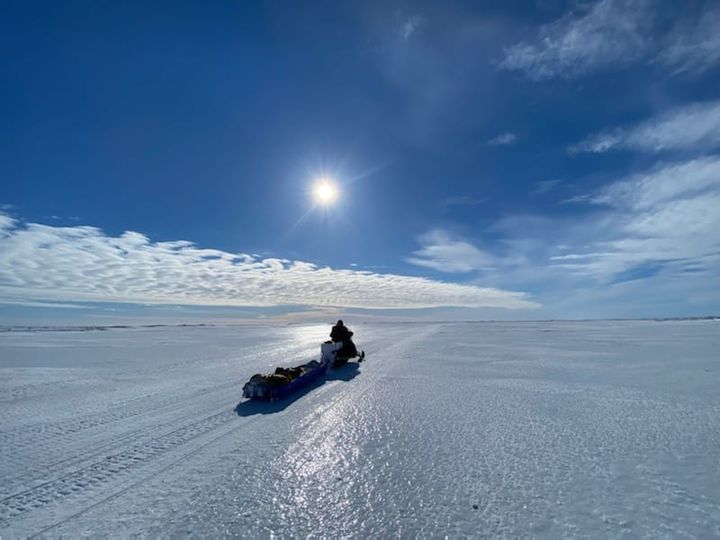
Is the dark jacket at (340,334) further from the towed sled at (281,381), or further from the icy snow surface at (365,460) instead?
the icy snow surface at (365,460)

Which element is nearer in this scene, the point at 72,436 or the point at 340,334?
the point at 72,436

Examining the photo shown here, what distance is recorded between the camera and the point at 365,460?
5.42 meters

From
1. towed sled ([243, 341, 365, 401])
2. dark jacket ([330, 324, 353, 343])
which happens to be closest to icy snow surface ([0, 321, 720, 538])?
towed sled ([243, 341, 365, 401])

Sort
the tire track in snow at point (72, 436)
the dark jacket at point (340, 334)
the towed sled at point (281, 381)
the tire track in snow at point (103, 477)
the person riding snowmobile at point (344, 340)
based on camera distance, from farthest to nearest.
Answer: the dark jacket at point (340, 334)
the person riding snowmobile at point (344, 340)
the towed sled at point (281, 381)
the tire track in snow at point (72, 436)
the tire track in snow at point (103, 477)

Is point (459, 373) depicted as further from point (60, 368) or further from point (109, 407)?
point (60, 368)

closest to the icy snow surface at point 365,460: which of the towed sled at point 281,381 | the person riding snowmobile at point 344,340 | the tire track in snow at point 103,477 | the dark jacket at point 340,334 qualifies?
the tire track in snow at point 103,477

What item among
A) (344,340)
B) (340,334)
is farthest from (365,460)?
(340,334)

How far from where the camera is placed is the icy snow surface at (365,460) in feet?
12.8

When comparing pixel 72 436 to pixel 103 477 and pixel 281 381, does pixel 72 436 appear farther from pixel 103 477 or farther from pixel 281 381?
pixel 281 381

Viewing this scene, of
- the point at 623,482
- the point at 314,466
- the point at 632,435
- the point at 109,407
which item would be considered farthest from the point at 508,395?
the point at 109,407

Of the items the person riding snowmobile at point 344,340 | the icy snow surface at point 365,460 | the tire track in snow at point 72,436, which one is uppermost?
the person riding snowmobile at point 344,340

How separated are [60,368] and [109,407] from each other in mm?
8737

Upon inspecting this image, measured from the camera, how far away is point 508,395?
31.6 feet

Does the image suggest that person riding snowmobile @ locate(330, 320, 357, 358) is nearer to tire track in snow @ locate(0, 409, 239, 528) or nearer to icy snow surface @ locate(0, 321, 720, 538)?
icy snow surface @ locate(0, 321, 720, 538)
